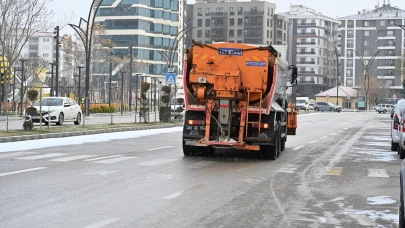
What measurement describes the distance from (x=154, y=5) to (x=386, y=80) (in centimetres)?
6685

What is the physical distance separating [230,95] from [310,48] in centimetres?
16961

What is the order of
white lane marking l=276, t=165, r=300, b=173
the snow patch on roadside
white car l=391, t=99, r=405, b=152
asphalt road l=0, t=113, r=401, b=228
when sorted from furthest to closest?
white car l=391, t=99, r=405, b=152 < white lane marking l=276, t=165, r=300, b=173 < the snow patch on roadside < asphalt road l=0, t=113, r=401, b=228

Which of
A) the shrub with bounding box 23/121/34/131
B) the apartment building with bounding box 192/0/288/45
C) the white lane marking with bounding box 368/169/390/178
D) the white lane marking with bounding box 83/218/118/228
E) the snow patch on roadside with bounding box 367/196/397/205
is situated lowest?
the white lane marking with bounding box 368/169/390/178

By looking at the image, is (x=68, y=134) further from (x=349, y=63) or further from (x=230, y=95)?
(x=349, y=63)

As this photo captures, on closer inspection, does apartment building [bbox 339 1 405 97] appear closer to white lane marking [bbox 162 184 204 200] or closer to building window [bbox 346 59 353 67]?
building window [bbox 346 59 353 67]

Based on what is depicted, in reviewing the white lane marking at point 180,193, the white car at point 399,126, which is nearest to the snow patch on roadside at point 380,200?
the white lane marking at point 180,193

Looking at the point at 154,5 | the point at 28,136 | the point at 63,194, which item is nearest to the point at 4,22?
the point at 28,136

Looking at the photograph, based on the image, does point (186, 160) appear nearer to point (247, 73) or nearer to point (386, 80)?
point (247, 73)

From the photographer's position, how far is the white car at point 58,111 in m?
37.2

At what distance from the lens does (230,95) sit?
18.6m

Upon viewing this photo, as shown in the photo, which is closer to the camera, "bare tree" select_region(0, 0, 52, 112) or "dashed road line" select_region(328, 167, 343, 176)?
"dashed road line" select_region(328, 167, 343, 176)

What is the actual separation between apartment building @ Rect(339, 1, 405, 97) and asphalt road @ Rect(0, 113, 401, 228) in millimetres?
156110

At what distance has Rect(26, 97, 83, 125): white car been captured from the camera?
37156mm

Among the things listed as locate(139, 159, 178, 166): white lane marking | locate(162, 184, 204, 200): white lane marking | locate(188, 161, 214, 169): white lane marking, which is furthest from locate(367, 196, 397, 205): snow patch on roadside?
locate(139, 159, 178, 166): white lane marking
